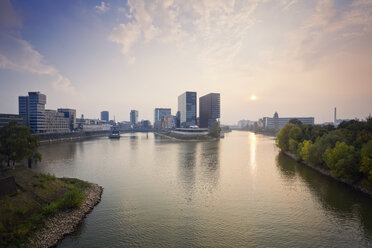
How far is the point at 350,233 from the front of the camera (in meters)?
24.8

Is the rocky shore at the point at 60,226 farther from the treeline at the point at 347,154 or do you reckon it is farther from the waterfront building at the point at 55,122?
the waterfront building at the point at 55,122

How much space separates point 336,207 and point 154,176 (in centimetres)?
3806

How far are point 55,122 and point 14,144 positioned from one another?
171 m

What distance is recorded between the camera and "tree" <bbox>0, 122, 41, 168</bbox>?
3687cm

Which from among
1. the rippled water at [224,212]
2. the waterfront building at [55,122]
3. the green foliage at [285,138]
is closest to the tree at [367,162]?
the rippled water at [224,212]

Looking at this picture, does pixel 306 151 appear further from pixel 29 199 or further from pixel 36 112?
pixel 36 112

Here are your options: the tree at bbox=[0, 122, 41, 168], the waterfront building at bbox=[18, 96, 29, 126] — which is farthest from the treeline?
the waterfront building at bbox=[18, 96, 29, 126]

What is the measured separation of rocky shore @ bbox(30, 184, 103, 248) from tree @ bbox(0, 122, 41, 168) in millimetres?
16845

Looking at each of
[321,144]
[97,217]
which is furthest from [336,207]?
[97,217]

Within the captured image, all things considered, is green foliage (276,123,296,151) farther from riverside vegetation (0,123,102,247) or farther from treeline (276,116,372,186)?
riverside vegetation (0,123,102,247)

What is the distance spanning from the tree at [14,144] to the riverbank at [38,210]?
14.4 feet

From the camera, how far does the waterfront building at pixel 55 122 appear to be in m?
173

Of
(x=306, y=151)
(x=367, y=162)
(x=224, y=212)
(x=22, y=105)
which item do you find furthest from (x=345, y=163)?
(x=22, y=105)

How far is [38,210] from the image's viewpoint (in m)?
25.3
